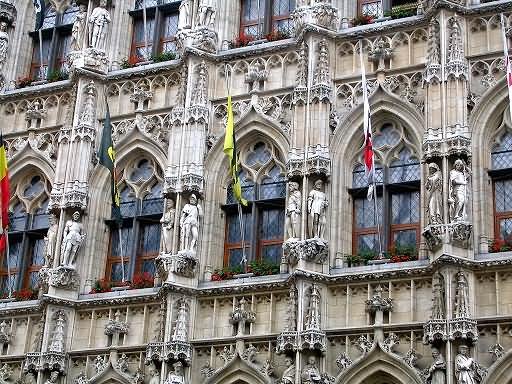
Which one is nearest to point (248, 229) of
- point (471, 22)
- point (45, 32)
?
point (471, 22)

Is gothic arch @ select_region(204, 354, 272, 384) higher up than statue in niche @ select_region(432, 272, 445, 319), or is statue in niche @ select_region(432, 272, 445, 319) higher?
statue in niche @ select_region(432, 272, 445, 319)

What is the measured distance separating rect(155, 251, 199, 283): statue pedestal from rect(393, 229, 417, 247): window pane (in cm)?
443

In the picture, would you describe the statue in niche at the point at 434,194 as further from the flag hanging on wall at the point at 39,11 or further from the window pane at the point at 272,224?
the flag hanging on wall at the point at 39,11

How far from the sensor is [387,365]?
19047 mm

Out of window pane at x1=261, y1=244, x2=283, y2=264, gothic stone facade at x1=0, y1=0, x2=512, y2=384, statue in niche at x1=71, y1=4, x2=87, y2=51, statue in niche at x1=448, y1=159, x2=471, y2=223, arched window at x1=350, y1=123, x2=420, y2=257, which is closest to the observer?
statue in niche at x1=448, y1=159, x2=471, y2=223

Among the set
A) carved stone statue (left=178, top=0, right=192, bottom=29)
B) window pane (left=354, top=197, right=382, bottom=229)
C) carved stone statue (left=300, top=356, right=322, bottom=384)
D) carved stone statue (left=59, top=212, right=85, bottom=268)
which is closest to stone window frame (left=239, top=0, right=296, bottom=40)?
carved stone statue (left=178, top=0, right=192, bottom=29)

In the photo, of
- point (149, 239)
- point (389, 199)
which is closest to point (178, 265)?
point (149, 239)

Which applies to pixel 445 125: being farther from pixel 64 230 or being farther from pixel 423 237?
pixel 64 230

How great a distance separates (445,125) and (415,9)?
142 inches

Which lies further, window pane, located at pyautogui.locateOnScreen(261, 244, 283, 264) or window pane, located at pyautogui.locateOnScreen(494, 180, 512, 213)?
window pane, located at pyautogui.locateOnScreen(261, 244, 283, 264)

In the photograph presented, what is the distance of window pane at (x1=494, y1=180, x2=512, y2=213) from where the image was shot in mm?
19922

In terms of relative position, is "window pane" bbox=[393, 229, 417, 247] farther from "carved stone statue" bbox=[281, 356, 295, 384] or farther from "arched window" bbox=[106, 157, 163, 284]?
"arched window" bbox=[106, 157, 163, 284]

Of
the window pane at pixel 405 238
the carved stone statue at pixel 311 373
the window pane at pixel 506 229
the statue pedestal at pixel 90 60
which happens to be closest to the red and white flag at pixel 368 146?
the window pane at pixel 405 238

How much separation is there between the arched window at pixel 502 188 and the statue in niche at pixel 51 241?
10.2 meters
